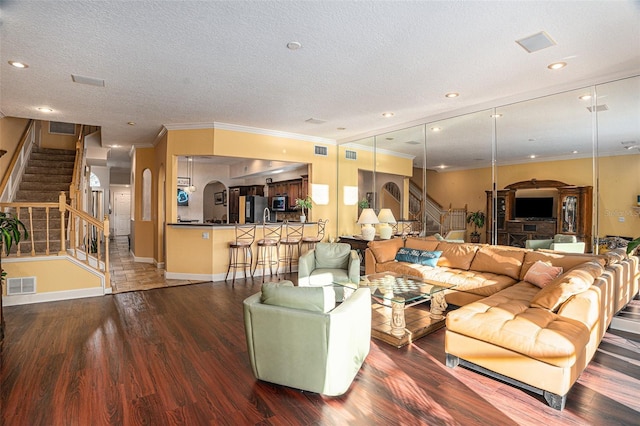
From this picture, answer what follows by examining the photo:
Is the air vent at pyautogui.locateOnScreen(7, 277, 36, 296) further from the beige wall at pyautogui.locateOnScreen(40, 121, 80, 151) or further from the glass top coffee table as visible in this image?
the beige wall at pyautogui.locateOnScreen(40, 121, 80, 151)

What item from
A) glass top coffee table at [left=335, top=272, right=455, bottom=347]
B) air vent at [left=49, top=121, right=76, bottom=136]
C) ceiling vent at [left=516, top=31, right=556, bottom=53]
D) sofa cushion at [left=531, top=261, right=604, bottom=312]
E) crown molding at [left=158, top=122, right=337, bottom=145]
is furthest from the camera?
air vent at [left=49, top=121, right=76, bottom=136]

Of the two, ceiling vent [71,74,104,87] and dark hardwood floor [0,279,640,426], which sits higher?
ceiling vent [71,74,104,87]

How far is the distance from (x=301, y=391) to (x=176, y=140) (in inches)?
214

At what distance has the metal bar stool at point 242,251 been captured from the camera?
6.54 meters

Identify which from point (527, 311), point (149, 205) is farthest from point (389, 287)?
point (149, 205)

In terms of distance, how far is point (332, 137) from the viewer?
7.61 m

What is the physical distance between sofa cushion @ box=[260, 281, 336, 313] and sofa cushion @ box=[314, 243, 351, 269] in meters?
2.47

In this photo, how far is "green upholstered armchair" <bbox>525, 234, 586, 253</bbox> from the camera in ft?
14.1

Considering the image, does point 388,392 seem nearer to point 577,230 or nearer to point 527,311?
point 527,311

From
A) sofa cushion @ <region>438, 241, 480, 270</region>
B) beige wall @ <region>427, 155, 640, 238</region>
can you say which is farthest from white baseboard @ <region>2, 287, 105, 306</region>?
Result: beige wall @ <region>427, 155, 640, 238</region>

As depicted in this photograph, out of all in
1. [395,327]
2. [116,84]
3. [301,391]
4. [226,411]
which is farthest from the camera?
[116,84]

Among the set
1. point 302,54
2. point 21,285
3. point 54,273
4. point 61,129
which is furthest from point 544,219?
point 61,129

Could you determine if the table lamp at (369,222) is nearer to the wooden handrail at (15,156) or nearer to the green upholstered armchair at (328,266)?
the green upholstered armchair at (328,266)

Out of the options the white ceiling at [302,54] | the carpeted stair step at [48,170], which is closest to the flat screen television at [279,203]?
the white ceiling at [302,54]
